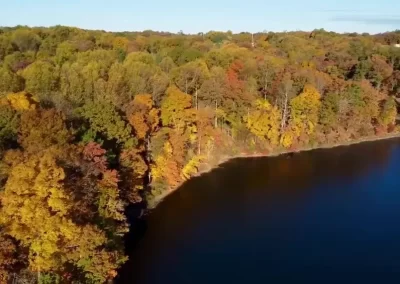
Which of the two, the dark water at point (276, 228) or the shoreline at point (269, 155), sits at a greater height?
the shoreline at point (269, 155)

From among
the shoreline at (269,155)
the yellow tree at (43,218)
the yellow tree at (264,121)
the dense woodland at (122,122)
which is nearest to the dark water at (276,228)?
the shoreline at (269,155)

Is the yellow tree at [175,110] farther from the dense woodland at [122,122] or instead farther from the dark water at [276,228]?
the dark water at [276,228]

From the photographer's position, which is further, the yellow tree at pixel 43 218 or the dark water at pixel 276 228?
the dark water at pixel 276 228

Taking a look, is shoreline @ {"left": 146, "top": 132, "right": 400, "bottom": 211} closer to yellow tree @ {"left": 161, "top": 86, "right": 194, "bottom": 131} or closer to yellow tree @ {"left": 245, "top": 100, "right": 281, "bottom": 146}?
yellow tree @ {"left": 245, "top": 100, "right": 281, "bottom": 146}

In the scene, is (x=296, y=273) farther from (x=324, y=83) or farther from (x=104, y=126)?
(x=324, y=83)

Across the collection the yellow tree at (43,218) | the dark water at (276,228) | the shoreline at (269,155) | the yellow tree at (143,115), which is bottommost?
the dark water at (276,228)

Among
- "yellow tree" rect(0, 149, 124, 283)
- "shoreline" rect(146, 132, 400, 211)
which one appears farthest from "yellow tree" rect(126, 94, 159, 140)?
"yellow tree" rect(0, 149, 124, 283)

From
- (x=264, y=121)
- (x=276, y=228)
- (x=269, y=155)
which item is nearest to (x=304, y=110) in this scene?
(x=264, y=121)
